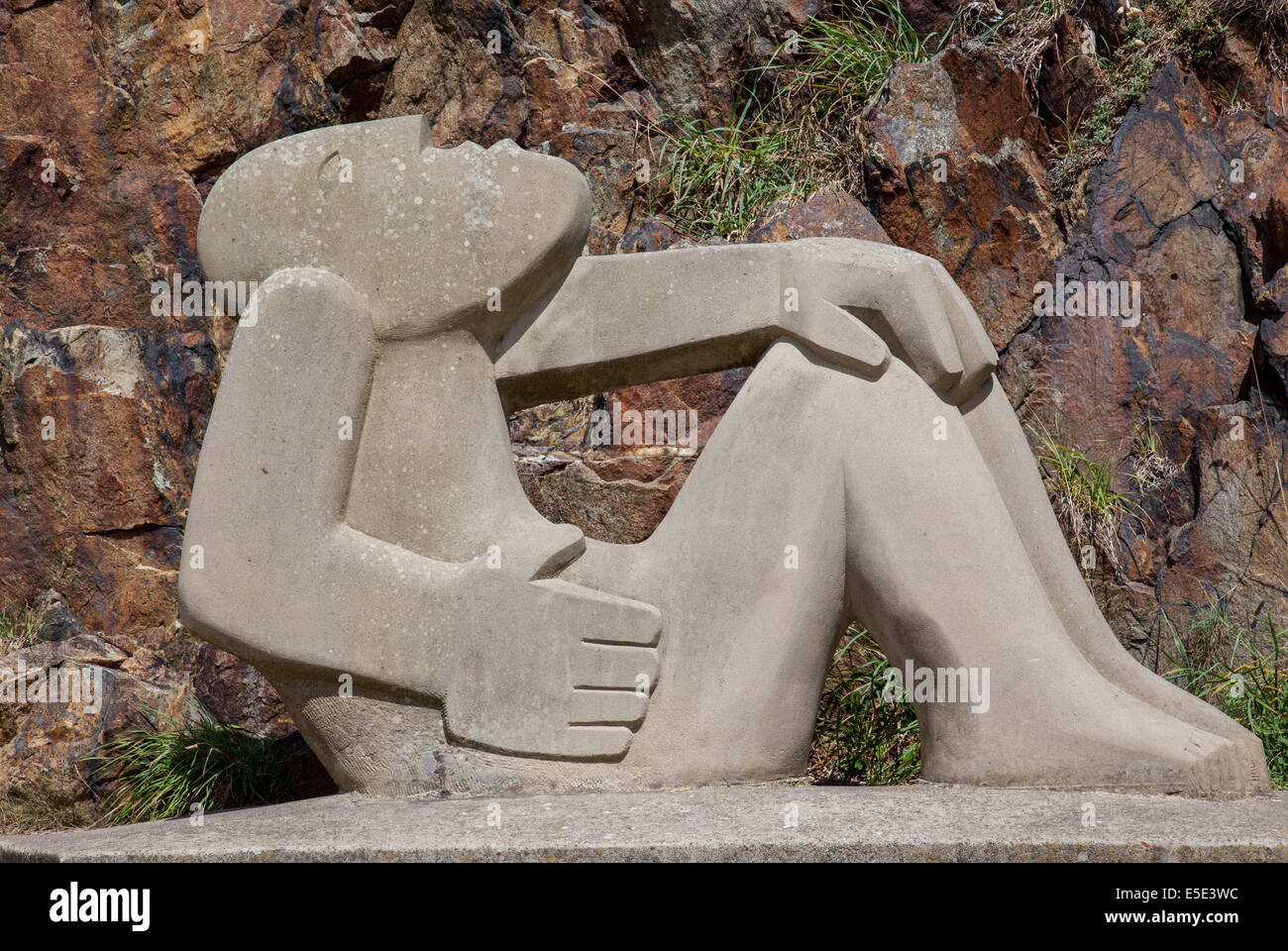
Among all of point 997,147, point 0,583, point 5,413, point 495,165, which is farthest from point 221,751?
point 997,147

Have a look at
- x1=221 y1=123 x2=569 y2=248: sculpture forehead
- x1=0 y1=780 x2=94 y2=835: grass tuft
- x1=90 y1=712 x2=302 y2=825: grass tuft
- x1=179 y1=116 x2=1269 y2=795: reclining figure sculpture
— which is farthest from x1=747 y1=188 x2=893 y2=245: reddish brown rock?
x1=0 y1=780 x2=94 y2=835: grass tuft

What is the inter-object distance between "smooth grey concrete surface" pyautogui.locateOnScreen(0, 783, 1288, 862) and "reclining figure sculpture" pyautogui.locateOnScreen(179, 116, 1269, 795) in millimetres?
184

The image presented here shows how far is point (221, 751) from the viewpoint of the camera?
14.7 ft

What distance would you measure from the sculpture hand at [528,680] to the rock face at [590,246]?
79.7 inches

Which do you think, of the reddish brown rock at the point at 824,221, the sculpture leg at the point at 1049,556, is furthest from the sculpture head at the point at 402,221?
the reddish brown rock at the point at 824,221

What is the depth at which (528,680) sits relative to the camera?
3076mm

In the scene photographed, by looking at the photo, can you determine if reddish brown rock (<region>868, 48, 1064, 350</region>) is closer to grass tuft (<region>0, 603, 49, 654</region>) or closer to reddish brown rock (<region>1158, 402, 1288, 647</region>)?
reddish brown rock (<region>1158, 402, 1288, 647</region>)

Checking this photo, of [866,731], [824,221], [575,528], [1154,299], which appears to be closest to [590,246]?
[824,221]

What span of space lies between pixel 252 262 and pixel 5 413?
98.1 inches

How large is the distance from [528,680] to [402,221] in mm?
1142

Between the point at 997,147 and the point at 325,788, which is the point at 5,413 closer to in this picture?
the point at 325,788

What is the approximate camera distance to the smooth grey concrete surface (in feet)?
7.94

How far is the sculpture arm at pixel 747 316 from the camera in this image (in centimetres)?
323

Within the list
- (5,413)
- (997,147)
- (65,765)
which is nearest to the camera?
(65,765)
